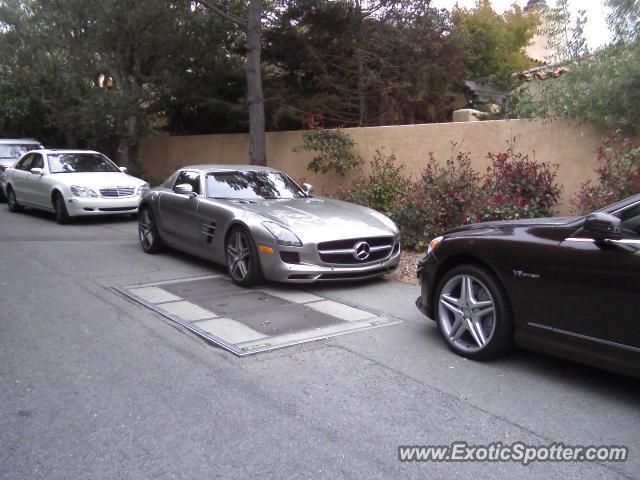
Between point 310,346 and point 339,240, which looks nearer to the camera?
point 310,346

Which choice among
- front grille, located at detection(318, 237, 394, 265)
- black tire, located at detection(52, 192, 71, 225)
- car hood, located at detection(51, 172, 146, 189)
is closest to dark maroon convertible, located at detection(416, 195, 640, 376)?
front grille, located at detection(318, 237, 394, 265)

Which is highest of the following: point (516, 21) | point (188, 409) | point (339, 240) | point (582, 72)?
point (516, 21)

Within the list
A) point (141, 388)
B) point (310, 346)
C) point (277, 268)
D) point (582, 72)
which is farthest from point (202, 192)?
point (582, 72)

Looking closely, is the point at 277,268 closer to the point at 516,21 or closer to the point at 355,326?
the point at 355,326

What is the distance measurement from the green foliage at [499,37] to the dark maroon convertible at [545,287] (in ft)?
50.5

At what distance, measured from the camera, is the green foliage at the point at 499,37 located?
20.8 metres

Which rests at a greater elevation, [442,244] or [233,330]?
[442,244]

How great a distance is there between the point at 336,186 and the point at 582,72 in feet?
20.3

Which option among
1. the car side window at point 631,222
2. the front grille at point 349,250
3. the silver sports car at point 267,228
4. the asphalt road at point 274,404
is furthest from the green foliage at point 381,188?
the car side window at point 631,222

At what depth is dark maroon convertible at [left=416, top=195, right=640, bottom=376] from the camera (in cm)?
395

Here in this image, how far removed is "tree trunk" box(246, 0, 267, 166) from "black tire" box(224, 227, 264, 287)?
A: 655 centimetres

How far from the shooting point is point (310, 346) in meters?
5.27

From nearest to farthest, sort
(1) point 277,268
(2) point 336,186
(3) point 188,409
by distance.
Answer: (3) point 188,409 → (1) point 277,268 → (2) point 336,186

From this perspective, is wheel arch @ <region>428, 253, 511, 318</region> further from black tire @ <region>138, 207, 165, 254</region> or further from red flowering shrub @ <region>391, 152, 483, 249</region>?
black tire @ <region>138, 207, 165, 254</region>
